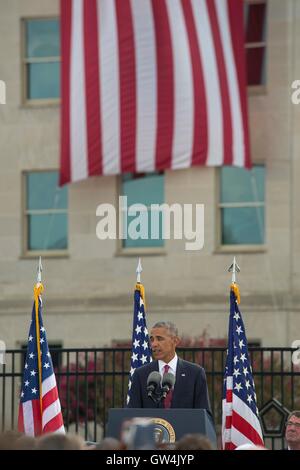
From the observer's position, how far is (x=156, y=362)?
1343 centimetres

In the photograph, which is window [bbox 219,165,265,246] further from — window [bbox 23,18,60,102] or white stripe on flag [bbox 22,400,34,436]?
white stripe on flag [bbox 22,400,34,436]

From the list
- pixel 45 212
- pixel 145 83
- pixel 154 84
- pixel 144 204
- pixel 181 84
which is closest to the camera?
pixel 181 84

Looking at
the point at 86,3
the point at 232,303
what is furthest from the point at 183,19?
the point at 232,303

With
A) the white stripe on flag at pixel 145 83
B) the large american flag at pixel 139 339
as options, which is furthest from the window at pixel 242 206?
the large american flag at pixel 139 339

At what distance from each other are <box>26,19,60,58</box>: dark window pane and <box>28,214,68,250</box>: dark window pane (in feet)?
11.6

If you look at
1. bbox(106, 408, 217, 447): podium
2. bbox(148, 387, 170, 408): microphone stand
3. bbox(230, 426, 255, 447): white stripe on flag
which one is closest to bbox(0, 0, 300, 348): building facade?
bbox(230, 426, 255, 447): white stripe on flag

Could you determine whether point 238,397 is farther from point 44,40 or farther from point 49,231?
point 44,40

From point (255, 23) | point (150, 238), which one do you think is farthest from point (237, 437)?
point (255, 23)

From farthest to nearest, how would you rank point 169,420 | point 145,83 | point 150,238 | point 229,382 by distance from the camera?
point 150,238 → point 145,83 → point 229,382 → point 169,420

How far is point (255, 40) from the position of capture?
3238cm

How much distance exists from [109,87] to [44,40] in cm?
Answer: 266
